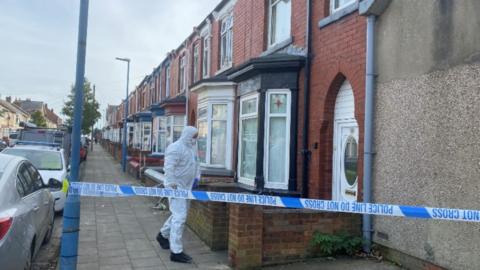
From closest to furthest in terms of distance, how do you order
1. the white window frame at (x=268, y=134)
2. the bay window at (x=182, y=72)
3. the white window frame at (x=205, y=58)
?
the white window frame at (x=268, y=134) → the white window frame at (x=205, y=58) → the bay window at (x=182, y=72)

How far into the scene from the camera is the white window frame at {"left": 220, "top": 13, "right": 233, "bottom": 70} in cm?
1533

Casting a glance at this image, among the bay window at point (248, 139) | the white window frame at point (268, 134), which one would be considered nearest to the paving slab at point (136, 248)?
the bay window at point (248, 139)

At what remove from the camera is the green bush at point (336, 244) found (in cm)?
595

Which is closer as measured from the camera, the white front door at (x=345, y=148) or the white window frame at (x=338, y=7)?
the white front door at (x=345, y=148)

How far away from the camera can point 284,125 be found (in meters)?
9.35

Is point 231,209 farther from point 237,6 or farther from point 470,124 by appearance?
point 237,6

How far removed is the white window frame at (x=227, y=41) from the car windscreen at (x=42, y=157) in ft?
21.1

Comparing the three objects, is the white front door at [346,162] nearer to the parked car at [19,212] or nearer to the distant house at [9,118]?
the parked car at [19,212]

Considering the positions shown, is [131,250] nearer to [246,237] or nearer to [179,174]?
[179,174]

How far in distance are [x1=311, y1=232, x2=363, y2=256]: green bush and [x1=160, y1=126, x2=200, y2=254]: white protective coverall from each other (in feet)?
5.83

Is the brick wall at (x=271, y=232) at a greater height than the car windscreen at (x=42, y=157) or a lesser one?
lesser

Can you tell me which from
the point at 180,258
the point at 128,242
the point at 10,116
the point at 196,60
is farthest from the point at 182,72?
the point at 10,116

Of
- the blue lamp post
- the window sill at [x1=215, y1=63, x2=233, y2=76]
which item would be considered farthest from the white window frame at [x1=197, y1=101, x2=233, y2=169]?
the blue lamp post

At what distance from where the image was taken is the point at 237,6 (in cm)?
1412
